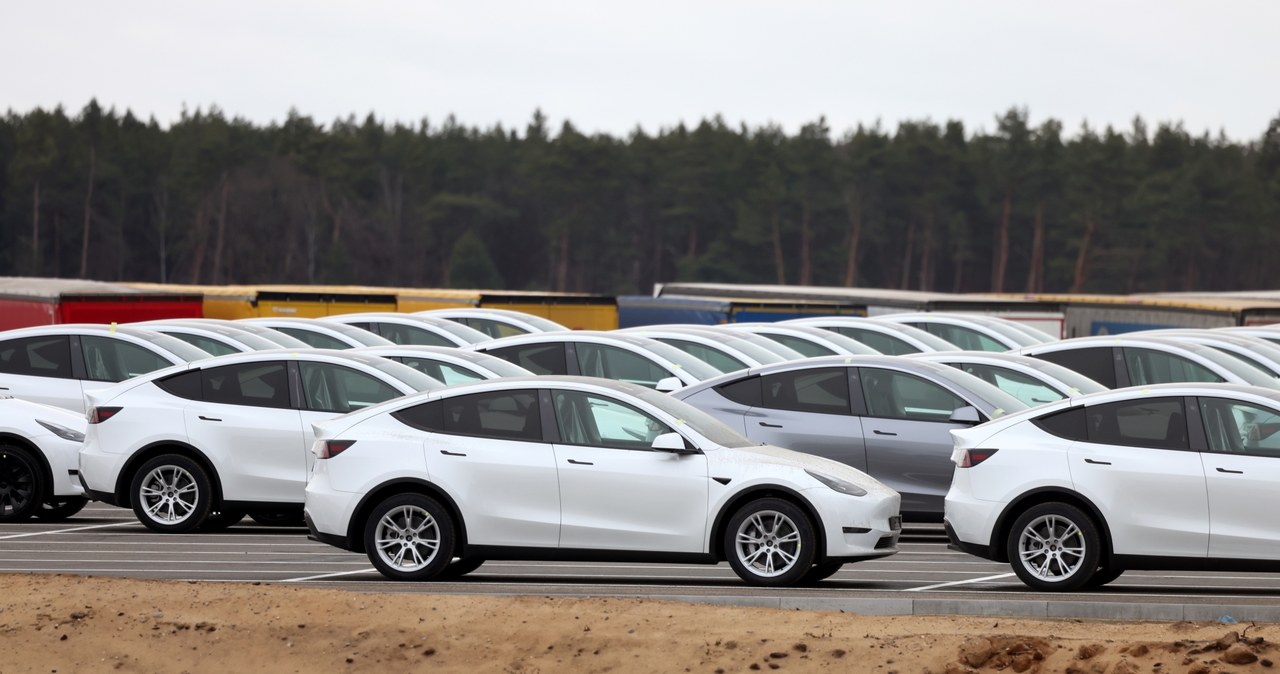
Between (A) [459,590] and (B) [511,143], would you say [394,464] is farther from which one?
(B) [511,143]

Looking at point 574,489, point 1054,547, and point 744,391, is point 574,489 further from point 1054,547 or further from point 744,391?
point 744,391

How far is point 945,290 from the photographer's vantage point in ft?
387

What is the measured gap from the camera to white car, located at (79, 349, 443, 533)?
14.3 meters

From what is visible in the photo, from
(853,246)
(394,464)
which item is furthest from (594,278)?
(394,464)

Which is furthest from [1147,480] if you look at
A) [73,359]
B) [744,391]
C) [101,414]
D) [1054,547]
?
[73,359]

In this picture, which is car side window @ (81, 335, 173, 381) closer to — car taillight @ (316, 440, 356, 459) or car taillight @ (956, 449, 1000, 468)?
car taillight @ (316, 440, 356, 459)

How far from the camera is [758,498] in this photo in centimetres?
1159

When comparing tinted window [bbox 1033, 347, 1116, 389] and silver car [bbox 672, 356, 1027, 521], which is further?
tinted window [bbox 1033, 347, 1116, 389]

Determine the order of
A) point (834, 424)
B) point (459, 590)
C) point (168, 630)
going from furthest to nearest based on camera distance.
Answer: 1. point (834, 424)
2. point (459, 590)
3. point (168, 630)

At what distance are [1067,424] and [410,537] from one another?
4444 mm

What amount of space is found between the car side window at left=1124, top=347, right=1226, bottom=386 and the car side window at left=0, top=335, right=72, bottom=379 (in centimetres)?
1076

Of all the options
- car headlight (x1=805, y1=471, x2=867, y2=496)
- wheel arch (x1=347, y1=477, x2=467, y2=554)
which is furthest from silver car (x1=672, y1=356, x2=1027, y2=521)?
wheel arch (x1=347, y1=477, x2=467, y2=554)

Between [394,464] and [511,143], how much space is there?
127m

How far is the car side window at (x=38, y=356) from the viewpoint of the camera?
17.5 m
